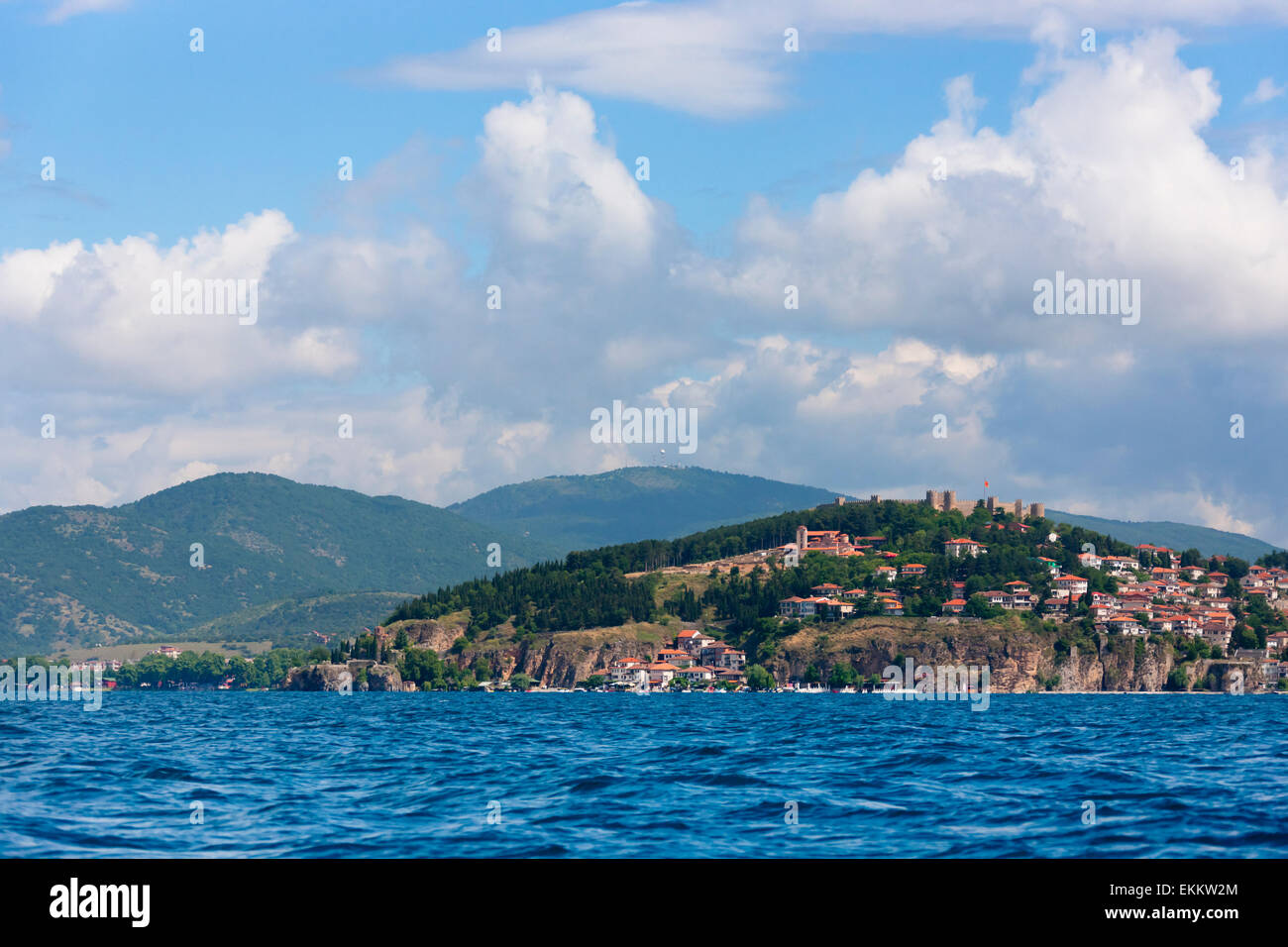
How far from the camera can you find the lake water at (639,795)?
25.8 m

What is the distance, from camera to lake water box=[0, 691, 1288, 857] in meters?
25.8

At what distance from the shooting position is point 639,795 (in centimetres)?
3419
